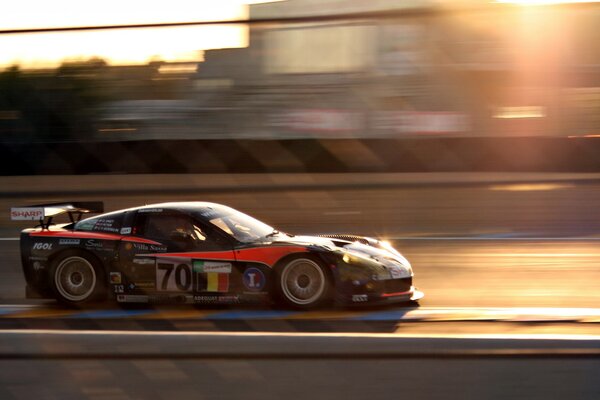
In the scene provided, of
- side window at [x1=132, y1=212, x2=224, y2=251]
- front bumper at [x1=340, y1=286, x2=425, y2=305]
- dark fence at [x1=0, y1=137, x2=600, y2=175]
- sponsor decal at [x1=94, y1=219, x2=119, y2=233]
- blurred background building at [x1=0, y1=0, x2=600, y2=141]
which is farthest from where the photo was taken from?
blurred background building at [x1=0, y1=0, x2=600, y2=141]

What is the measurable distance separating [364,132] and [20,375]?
25.2m

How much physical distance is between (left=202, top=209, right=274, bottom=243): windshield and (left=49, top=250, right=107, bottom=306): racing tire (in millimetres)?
1050

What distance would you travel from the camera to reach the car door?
22.6 ft

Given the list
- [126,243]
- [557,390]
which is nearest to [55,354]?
[557,390]

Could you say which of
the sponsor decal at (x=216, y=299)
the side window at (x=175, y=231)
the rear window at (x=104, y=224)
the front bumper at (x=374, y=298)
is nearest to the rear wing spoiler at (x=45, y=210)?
the rear window at (x=104, y=224)

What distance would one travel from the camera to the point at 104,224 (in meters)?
7.32

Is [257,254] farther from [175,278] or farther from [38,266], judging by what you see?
[38,266]

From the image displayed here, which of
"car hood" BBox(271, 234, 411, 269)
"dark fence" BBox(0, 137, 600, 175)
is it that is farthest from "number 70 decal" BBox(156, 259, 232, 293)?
"dark fence" BBox(0, 137, 600, 175)

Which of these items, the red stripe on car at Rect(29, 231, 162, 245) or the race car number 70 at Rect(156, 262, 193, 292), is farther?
the red stripe on car at Rect(29, 231, 162, 245)

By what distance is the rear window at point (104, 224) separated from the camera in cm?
727

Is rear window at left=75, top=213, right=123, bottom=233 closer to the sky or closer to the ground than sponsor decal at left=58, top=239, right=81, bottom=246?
closer to the sky

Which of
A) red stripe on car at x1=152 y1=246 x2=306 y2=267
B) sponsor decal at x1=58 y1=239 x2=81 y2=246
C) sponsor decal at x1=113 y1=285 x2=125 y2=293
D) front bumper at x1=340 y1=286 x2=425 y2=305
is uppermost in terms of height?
sponsor decal at x1=58 y1=239 x2=81 y2=246

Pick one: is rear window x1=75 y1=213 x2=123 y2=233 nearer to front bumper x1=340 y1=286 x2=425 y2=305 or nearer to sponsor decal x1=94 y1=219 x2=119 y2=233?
sponsor decal x1=94 y1=219 x2=119 y2=233

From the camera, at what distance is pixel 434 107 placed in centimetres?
3031
